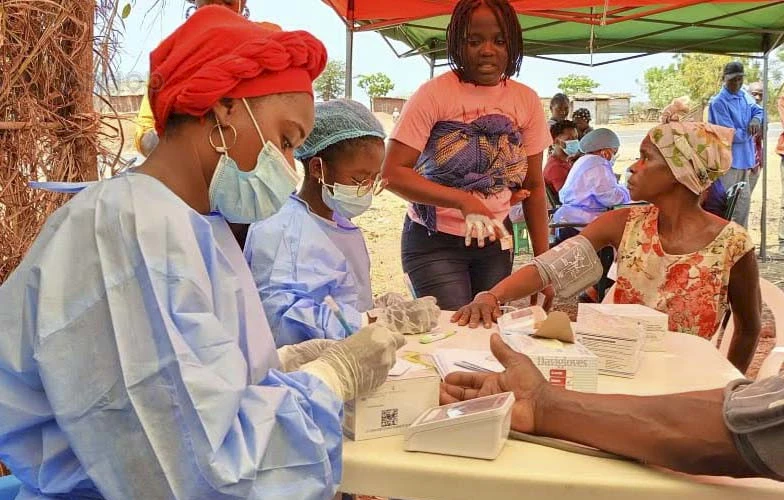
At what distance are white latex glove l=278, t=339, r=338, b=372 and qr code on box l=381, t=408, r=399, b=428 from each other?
294 mm

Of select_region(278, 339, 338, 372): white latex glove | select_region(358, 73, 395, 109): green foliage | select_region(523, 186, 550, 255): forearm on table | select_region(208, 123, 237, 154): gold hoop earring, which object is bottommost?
select_region(278, 339, 338, 372): white latex glove

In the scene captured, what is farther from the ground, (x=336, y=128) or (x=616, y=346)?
(x=336, y=128)

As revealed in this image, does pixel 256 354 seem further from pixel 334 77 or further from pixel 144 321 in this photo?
pixel 334 77

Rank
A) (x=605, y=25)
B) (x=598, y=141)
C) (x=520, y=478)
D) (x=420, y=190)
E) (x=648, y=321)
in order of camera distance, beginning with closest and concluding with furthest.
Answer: (x=520, y=478) → (x=648, y=321) → (x=420, y=190) → (x=598, y=141) → (x=605, y=25)

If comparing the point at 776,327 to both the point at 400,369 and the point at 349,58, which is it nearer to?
the point at 400,369

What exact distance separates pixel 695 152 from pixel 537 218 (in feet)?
2.60

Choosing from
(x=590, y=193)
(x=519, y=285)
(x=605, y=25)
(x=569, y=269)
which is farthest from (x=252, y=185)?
(x=605, y=25)

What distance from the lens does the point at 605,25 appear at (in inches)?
288

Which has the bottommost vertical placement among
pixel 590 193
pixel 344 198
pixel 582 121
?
pixel 590 193

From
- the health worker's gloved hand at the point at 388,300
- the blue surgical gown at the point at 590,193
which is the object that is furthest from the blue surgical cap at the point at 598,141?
the health worker's gloved hand at the point at 388,300

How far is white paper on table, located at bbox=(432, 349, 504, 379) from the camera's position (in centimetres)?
183

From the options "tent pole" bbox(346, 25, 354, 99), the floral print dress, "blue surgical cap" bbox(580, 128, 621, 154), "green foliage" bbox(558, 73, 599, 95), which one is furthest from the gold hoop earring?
"green foliage" bbox(558, 73, 599, 95)

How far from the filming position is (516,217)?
23.5ft

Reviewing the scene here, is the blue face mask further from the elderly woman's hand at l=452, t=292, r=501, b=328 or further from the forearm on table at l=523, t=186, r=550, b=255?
the elderly woman's hand at l=452, t=292, r=501, b=328
